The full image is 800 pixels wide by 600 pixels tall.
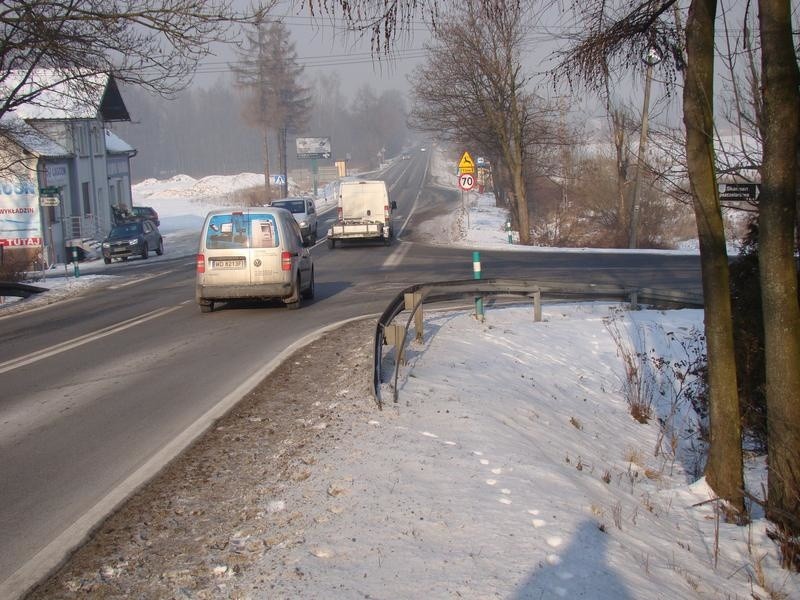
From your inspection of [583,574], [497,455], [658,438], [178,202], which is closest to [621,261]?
[658,438]

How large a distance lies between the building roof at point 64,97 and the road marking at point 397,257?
9353 millimetres

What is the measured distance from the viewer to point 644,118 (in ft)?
87.6

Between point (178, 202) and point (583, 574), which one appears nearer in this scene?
point (583, 574)

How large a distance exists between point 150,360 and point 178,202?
71.2m

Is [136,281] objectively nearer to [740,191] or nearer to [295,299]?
[295,299]

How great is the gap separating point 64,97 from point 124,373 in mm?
20862

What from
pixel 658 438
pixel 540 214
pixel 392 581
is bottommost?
pixel 658 438

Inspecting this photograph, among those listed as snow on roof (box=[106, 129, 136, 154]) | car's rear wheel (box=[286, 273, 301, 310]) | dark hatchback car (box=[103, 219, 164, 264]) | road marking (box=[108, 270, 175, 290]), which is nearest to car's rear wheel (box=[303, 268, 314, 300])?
car's rear wheel (box=[286, 273, 301, 310])

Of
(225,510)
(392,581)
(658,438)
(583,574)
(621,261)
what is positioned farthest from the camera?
(621,261)

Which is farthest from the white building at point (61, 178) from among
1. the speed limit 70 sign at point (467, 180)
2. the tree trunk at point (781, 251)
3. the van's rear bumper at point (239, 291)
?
the tree trunk at point (781, 251)

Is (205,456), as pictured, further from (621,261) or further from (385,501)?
(621,261)

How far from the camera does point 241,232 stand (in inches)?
592

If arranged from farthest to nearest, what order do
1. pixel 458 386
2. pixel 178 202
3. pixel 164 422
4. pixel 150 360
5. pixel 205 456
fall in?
pixel 178 202, pixel 150 360, pixel 458 386, pixel 164 422, pixel 205 456

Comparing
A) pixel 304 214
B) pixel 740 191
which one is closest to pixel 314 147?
pixel 304 214
